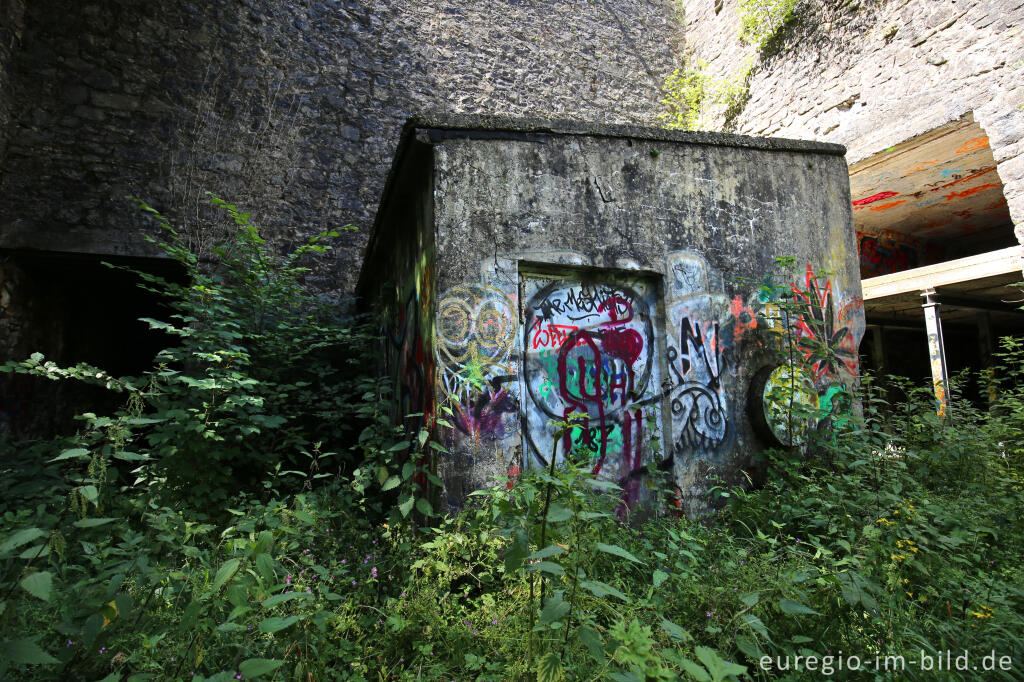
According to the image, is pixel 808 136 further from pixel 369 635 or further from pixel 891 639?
pixel 369 635

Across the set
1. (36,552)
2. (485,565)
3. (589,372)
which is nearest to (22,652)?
(36,552)

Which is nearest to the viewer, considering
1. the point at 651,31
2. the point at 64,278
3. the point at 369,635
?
the point at 369,635

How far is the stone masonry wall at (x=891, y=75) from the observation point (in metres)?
6.12

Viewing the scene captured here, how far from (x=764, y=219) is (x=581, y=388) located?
2231 millimetres

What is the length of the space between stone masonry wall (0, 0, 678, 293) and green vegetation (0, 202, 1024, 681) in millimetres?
3158

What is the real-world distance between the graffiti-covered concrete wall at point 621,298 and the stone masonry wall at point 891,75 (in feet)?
11.7

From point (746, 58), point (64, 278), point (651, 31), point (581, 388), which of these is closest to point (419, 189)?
point (581, 388)

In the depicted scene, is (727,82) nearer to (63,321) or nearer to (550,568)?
(550,568)

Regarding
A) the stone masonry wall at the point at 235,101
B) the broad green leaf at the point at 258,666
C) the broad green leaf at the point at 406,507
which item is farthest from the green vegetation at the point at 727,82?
the broad green leaf at the point at 258,666

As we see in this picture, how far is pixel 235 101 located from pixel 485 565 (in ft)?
24.9

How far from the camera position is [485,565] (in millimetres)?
2799

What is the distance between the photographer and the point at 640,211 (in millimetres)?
4152

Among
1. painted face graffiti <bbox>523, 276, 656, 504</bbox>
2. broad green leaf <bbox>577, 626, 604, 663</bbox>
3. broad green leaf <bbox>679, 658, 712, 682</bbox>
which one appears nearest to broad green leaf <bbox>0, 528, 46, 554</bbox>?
broad green leaf <bbox>577, 626, 604, 663</bbox>

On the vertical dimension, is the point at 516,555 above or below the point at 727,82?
below
